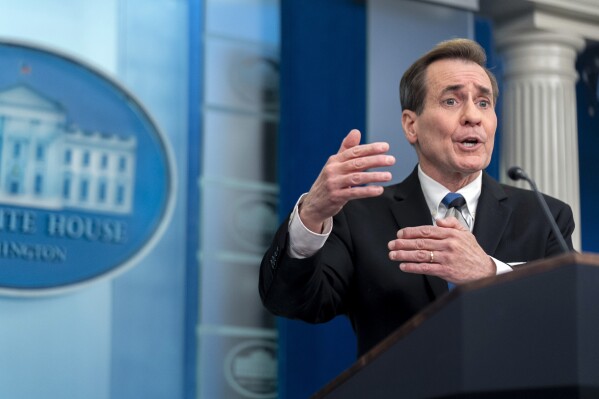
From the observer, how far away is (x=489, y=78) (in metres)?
2.55

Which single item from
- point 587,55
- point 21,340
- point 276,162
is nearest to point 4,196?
point 21,340

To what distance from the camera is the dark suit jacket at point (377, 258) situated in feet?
7.12

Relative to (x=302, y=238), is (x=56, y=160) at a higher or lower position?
higher

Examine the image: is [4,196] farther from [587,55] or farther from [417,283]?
[587,55]

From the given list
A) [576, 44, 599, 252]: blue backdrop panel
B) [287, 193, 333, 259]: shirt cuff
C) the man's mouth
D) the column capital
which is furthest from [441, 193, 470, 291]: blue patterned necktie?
[576, 44, 599, 252]: blue backdrop panel

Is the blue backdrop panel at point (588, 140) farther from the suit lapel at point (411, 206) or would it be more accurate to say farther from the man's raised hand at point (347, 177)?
the man's raised hand at point (347, 177)

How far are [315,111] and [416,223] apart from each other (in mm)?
1927

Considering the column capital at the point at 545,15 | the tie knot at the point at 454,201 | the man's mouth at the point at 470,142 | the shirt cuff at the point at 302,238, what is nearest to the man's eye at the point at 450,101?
the man's mouth at the point at 470,142

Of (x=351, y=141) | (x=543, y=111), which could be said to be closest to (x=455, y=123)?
(x=351, y=141)

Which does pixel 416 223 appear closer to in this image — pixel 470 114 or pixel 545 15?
pixel 470 114

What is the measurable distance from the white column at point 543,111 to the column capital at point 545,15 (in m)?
0.03

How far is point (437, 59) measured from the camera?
8.38 ft

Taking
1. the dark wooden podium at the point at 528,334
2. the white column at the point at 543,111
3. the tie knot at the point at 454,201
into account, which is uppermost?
the white column at the point at 543,111

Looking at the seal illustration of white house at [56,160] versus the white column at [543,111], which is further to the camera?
the white column at [543,111]
